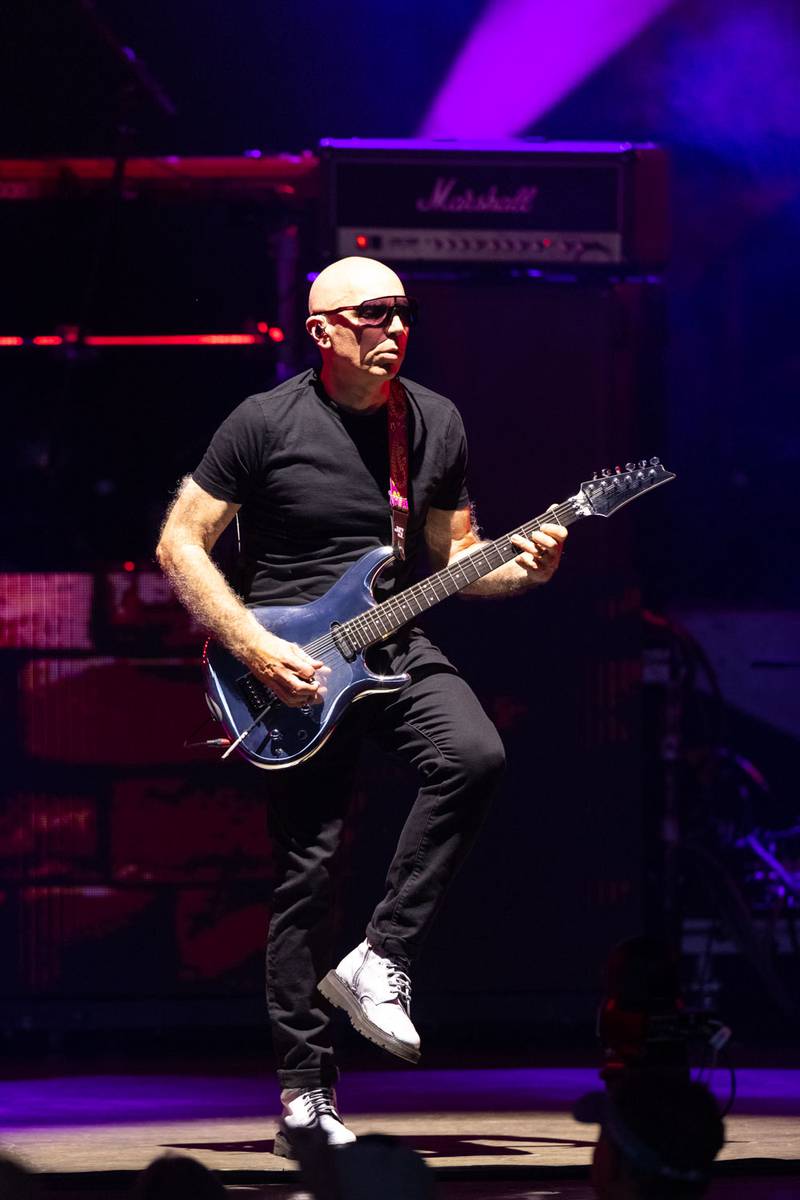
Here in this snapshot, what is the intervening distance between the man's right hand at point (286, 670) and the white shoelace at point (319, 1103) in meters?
0.92

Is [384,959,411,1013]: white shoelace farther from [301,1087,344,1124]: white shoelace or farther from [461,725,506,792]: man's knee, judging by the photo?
[461,725,506,792]: man's knee

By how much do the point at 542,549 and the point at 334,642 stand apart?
0.54 metres

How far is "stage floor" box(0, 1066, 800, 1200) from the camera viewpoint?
12.8ft

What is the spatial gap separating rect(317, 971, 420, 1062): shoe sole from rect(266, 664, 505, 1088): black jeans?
125 millimetres

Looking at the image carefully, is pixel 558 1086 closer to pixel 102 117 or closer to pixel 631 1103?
pixel 631 1103

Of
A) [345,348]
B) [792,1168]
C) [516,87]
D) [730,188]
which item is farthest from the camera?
[730,188]

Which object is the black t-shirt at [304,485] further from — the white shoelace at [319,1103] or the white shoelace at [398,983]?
the white shoelace at [319,1103]

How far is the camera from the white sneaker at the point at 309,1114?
13.3 feet

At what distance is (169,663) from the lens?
570 centimetres

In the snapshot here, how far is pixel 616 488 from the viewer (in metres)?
4.22

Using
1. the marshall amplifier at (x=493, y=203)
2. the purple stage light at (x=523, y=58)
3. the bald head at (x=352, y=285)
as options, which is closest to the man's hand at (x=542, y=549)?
the bald head at (x=352, y=285)

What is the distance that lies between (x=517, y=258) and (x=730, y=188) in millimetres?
2290

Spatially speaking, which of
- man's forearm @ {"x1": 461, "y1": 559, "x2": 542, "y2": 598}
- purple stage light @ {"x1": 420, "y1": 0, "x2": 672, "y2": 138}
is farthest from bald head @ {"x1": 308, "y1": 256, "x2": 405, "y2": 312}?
purple stage light @ {"x1": 420, "y1": 0, "x2": 672, "y2": 138}

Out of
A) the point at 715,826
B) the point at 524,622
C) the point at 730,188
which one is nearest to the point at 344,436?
the point at 524,622
